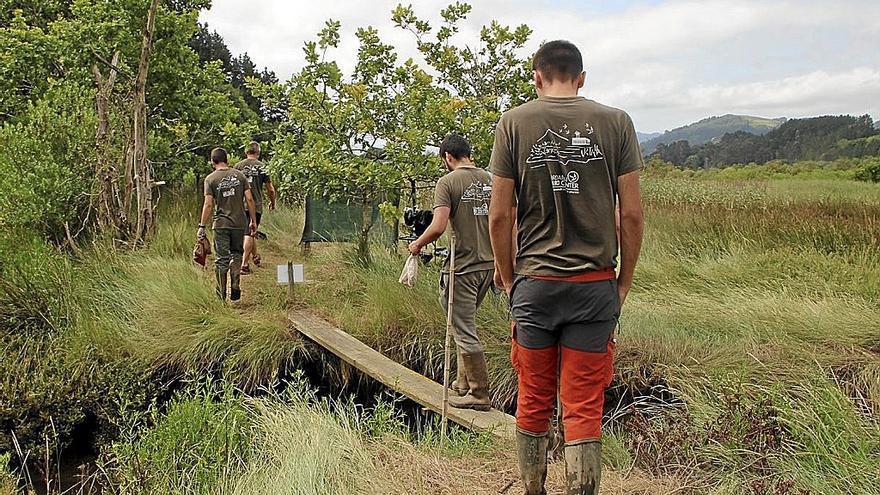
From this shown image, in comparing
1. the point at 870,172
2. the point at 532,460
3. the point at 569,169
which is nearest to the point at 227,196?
the point at 532,460

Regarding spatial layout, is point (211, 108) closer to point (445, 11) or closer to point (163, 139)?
point (163, 139)

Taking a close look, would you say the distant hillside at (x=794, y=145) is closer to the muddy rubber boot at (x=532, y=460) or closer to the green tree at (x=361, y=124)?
the green tree at (x=361, y=124)

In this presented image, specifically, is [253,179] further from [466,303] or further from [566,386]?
[566,386]

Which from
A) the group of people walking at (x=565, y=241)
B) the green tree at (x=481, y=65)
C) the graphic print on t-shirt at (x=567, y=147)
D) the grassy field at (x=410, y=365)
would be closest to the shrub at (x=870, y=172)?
the grassy field at (x=410, y=365)

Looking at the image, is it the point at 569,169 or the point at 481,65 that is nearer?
the point at 569,169

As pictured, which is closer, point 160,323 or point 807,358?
point 807,358

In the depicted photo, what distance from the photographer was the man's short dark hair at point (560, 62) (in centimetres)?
301

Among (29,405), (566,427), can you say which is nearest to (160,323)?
(29,405)

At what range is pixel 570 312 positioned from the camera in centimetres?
300

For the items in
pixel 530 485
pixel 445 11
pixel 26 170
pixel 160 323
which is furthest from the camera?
pixel 26 170

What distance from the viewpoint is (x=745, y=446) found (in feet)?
12.9

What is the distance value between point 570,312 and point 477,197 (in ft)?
6.87

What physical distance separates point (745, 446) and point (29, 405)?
5366mm

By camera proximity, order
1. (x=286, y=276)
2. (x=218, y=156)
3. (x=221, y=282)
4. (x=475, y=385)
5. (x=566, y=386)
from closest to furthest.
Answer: (x=566, y=386) < (x=475, y=385) < (x=286, y=276) < (x=221, y=282) < (x=218, y=156)
